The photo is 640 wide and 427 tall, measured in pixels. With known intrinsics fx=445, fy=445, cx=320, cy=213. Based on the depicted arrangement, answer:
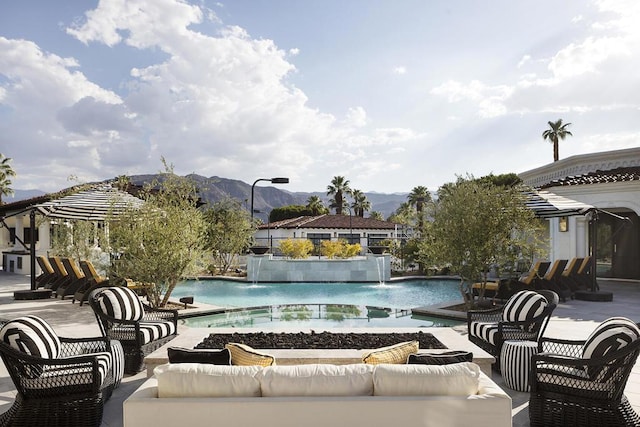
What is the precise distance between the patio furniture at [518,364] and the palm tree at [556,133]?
35448 millimetres

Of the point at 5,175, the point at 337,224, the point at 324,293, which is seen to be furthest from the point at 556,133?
the point at 5,175

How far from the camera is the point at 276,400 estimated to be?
3.07 meters

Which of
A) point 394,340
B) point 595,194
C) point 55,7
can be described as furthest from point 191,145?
point 595,194

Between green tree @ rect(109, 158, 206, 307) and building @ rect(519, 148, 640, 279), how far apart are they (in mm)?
12953

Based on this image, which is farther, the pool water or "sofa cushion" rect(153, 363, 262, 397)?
the pool water

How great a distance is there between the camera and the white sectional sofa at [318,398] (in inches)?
120

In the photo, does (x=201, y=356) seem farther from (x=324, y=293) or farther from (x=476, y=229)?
(x=324, y=293)

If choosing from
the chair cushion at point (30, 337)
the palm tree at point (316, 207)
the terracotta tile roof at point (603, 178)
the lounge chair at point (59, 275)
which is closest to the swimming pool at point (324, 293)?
the lounge chair at point (59, 275)

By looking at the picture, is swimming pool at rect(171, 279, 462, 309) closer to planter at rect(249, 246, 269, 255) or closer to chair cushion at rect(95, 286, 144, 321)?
planter at rect(249, 246, 269, 255)

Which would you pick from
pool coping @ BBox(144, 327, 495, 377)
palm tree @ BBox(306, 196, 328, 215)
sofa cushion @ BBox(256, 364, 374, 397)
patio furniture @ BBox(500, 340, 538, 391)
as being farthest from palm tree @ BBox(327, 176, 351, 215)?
sofa cushion @ BBox(256, 364, 374, 397)

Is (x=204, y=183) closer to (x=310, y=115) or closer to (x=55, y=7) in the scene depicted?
(x=310, y=115)

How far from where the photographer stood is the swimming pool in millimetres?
13117

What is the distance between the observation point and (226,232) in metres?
20.2

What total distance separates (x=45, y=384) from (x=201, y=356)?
1.77 meters
